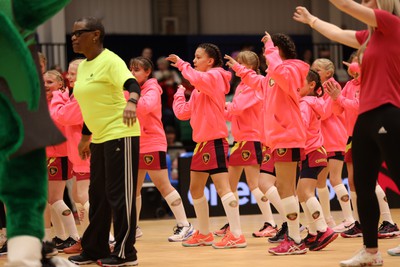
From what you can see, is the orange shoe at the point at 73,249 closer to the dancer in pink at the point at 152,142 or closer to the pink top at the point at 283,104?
the dancer in pink at the point at 152,142

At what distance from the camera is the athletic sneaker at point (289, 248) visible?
22.3 ft

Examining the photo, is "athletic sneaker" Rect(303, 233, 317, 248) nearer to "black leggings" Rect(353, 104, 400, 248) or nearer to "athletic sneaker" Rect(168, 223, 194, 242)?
"black leggings" Rect(353, 104, 400, 248)

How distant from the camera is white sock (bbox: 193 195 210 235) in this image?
7992mm

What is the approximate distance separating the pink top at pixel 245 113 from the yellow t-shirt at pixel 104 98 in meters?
2.97

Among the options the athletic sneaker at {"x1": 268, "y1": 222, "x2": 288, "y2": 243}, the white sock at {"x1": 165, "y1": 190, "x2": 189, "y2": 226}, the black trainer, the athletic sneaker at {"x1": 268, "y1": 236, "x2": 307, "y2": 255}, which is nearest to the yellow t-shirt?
the black trainer

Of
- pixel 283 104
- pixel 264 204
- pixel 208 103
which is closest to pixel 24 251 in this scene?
pixel 283 104

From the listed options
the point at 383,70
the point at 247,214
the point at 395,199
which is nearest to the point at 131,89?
the point at 383,70

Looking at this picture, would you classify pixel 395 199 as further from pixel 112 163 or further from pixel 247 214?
pixel 112 163

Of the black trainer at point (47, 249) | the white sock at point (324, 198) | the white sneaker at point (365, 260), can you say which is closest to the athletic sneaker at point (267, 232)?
the white sock at point (324, 198)

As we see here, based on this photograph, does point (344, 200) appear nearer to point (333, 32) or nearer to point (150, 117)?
point (150, 117)

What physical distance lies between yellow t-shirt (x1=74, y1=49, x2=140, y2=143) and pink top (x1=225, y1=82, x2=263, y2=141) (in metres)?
2.97

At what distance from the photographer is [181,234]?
8.75m

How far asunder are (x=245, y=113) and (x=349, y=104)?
1342mm

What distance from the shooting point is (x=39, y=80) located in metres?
4.70
